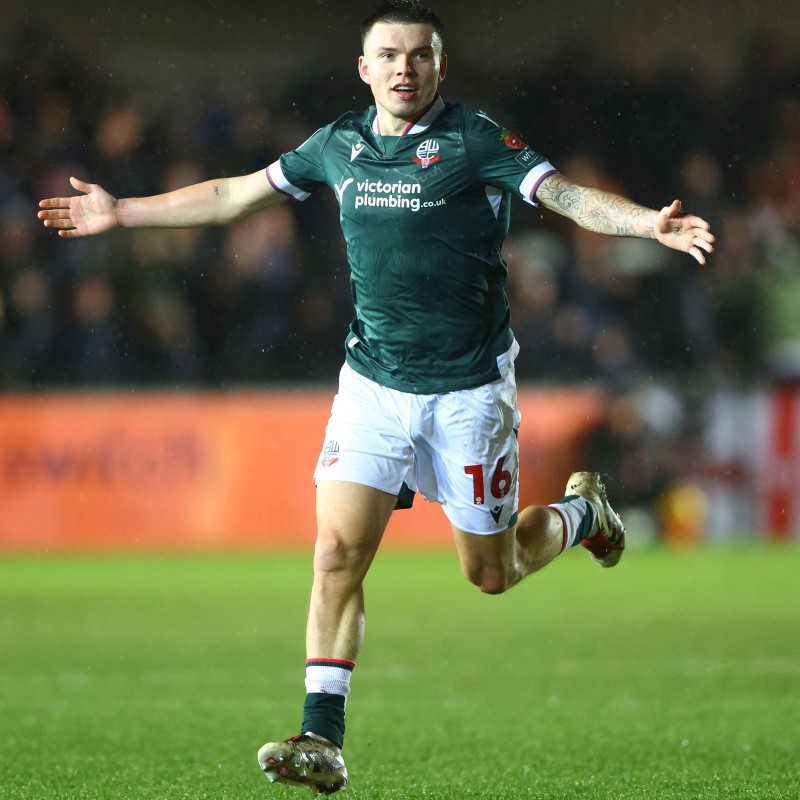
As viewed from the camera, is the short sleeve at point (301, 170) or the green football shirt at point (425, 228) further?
the short sleeve at point (301, 170)

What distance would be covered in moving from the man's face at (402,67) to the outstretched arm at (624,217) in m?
0.55

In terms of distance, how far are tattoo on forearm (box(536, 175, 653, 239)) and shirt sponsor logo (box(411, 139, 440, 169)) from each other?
0.39m

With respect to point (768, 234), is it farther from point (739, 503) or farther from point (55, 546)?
point (55, 546)

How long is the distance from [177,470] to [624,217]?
30.0ft

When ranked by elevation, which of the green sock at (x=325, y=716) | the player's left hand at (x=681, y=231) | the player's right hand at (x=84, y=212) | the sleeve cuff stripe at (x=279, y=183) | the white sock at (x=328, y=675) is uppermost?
the sleeve cuff stripe at (x=279, y=183)

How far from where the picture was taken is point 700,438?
14.2 m

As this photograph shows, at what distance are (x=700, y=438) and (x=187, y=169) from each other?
6.11 meters

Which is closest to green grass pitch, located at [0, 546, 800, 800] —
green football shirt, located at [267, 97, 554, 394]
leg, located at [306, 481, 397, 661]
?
leg, located at [306, 481, 397, 661]

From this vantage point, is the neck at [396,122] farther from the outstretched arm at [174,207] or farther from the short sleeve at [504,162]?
the outstretched arm at [174,207]

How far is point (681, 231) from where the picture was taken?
15.2 feet

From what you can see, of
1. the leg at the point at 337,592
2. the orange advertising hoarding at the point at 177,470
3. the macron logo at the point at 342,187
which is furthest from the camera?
the orange advertising hoarding at the point at 177,470

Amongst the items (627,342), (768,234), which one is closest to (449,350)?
(627,342)

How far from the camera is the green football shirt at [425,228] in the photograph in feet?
16.9

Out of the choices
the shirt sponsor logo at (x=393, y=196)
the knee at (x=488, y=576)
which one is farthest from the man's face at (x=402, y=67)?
the knee at (x=488, y=576)
